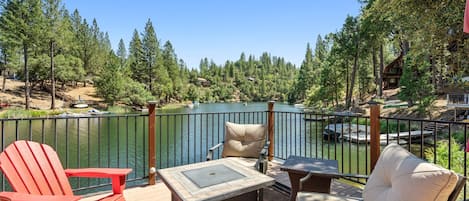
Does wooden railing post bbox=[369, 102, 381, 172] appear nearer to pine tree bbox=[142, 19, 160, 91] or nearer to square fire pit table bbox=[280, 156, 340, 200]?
square fire pit table bbox=[280, 156, 340, 200]

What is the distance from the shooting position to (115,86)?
27.6 metres

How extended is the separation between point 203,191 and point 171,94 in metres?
37.1

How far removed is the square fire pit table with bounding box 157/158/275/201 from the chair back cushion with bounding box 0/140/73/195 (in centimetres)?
79

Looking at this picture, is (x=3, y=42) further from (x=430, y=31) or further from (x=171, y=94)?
(x=430, y=31)

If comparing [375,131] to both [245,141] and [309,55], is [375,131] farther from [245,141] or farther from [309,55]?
[309,55]

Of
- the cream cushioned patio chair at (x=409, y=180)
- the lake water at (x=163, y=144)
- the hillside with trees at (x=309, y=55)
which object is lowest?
the lake water at (x=163, y=144)

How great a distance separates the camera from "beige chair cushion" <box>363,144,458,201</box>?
138cm

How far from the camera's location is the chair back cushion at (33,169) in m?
1.81

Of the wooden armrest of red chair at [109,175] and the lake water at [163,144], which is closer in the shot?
the wooden armrest of red chair at [109,175]

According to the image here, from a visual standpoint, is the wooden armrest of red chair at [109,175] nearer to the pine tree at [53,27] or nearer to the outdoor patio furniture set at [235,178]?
the outdoor patio furniture set at [235,178]

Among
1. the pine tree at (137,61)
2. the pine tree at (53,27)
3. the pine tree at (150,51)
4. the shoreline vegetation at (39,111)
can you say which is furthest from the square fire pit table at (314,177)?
the pine tree at (137,61)

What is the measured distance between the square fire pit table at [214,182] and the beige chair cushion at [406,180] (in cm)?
77

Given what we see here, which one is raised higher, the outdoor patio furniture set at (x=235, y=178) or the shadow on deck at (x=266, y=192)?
the outdoor patio furniture set at (x=235, y=178)

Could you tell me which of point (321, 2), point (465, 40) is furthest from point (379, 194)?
point (321, 2)
